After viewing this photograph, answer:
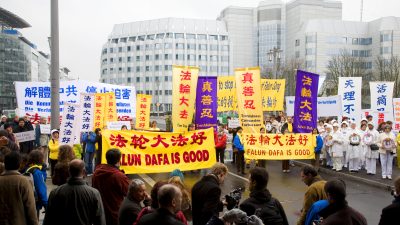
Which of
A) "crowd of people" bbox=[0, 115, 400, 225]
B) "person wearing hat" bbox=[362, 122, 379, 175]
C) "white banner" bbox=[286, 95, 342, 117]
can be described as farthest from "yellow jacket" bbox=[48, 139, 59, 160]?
"white banner" bbox=[286, 95, 342, 117]

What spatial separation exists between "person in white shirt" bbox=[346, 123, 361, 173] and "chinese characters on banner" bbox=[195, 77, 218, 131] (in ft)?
16.9

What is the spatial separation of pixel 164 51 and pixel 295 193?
10995 centimetres

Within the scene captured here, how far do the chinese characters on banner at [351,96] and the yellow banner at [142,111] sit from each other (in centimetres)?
890

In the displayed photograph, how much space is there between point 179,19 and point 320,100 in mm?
105842

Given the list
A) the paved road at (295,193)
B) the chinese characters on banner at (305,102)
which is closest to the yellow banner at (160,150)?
the paved road at (295,193)

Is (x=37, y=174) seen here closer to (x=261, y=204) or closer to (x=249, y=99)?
(x=261, y=204)

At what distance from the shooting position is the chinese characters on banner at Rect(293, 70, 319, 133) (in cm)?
1486

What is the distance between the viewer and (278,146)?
15492 mm

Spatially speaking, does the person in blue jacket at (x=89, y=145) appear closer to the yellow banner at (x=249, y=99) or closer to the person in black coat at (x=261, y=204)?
the yellow banner at (x=249, y=99)

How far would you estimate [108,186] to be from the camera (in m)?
6.10

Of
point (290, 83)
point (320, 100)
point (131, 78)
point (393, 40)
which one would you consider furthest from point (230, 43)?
point (320, 100)

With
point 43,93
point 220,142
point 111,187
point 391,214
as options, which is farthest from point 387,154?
point 43,93

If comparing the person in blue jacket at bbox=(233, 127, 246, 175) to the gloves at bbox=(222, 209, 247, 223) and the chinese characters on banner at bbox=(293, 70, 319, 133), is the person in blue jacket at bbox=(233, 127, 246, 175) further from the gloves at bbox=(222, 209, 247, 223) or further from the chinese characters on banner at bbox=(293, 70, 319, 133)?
the gloves at bbox=(222, 209, 247, 223)

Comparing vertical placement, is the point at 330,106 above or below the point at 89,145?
above
